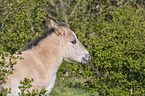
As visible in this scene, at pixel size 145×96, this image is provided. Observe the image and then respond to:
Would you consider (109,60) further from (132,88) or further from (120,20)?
(120,20)

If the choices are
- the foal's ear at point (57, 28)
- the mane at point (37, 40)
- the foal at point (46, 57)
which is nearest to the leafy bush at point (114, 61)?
the foal at point (46, 57)

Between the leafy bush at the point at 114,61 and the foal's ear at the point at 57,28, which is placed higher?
the foal's ear at the point at 57,28

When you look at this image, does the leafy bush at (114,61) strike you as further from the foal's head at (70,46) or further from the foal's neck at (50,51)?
the foal's neck at (50,51)

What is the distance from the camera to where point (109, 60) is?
336 inches

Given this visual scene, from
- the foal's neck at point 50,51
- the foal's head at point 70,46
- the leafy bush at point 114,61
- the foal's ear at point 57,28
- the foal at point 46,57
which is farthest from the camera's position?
the leafy bush at point 114,61

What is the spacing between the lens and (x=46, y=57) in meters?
5.60

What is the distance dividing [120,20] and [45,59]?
602cm

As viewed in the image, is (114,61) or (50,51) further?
(114,61)

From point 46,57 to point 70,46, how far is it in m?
0.81

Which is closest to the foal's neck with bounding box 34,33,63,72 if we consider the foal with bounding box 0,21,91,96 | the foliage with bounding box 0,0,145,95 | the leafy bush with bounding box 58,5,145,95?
the foal with bounding box 0,21,91,96

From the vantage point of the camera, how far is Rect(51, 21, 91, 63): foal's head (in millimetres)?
5882

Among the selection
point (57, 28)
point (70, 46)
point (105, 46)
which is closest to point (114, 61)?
point (105, 46)

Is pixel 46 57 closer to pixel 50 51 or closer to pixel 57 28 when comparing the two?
pixel 50 51

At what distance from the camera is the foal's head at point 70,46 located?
588 centimetres
